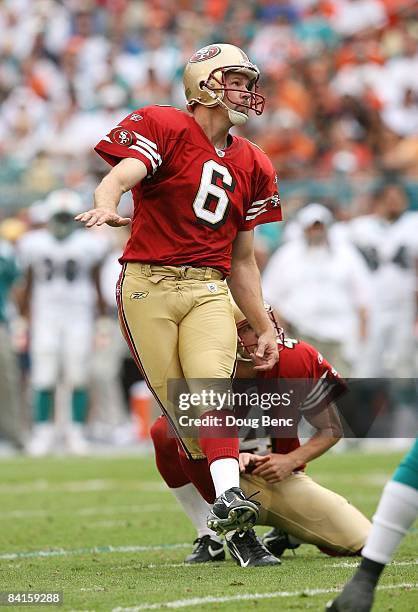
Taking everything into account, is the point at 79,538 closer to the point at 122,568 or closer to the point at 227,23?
the point at 122,568

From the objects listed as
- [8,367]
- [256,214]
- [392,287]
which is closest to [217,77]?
[256,214]

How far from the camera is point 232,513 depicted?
4.72m

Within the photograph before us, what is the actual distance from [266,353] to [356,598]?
5.82ft

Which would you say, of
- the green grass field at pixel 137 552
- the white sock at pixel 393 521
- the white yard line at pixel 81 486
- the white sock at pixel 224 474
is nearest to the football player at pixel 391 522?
the white sock at pixel 393 521

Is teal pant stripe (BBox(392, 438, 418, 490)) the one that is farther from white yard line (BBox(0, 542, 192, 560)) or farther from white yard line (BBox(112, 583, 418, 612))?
white yard line (BBox(0, 542, 192, 560))

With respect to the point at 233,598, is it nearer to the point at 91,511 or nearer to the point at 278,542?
the point at 278,542

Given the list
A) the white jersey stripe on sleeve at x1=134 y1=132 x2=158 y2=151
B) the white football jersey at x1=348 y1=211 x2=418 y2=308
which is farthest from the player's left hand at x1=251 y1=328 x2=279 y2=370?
the white football jersey at x1=348 y1=211 x2=418 y2=308

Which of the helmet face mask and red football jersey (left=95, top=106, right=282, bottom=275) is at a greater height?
the helmet face mask

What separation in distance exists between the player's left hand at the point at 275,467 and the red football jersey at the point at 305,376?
230 mm

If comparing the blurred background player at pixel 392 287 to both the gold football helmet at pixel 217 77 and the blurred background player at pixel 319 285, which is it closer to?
the blurred background player at pixel 319 285

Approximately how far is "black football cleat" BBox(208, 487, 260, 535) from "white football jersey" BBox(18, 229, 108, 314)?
718 cm

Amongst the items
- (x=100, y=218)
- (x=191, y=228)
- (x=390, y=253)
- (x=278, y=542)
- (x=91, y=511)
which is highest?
(x=100, y=218)

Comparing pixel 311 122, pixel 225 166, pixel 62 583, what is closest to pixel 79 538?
pixel 62 583

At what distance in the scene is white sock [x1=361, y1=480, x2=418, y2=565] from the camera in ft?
12.5
